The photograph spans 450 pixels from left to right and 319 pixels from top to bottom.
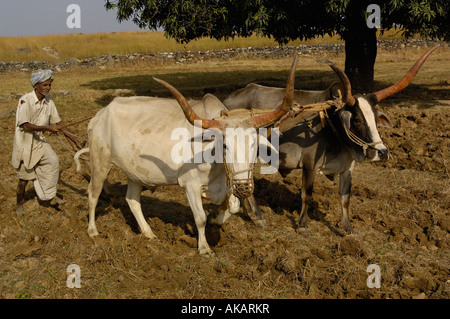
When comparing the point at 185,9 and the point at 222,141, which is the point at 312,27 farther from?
the point at 222,141

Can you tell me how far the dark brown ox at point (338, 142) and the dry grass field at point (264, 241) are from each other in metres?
0.57

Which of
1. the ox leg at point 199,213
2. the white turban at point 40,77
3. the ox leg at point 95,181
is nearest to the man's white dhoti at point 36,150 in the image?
the white turban at point 40,77

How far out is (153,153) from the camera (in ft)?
17.9

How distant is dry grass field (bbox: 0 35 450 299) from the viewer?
15.0 feet

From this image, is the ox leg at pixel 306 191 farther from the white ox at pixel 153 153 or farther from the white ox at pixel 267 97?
the white ox at pixel 153 153

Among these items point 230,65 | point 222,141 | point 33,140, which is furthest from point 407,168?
point 230,65

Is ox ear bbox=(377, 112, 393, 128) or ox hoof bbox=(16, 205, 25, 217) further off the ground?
ox ear bbox=(377, 112, 393, 128)

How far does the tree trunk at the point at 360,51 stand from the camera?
12.3 meters

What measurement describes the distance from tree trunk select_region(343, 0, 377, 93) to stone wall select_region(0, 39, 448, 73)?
48.0ft

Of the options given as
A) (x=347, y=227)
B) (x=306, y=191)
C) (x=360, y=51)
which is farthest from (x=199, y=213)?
(x=360, y=51)

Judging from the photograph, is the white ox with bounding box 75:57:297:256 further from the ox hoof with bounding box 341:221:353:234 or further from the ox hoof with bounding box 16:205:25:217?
the ox hoof with bounding box 341:221:353:234

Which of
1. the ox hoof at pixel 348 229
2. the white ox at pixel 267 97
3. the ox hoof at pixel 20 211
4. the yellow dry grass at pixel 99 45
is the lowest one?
the ox hoof at pixel 348 229

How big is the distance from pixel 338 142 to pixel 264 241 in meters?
1.60

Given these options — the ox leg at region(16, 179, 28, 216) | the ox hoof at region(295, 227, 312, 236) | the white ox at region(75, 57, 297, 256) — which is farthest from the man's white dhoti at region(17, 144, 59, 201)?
the ox hoof at region(295, 227, 312, 236)
